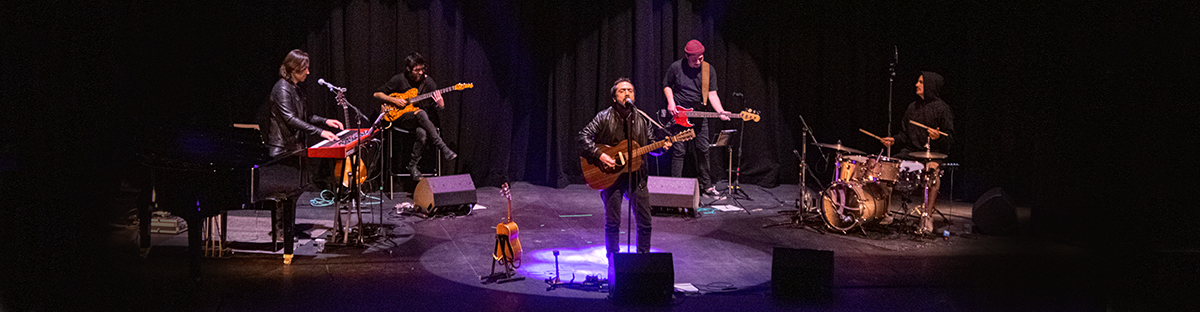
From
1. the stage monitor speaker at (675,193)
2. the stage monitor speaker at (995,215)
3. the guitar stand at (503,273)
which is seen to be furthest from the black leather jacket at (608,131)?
the stage monitor speaker at (995,215)

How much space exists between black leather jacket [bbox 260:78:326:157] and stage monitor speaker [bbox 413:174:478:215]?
4.62 feet

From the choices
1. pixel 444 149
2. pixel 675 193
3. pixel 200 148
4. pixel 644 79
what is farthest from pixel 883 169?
pixel 200 148

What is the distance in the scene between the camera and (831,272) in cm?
471

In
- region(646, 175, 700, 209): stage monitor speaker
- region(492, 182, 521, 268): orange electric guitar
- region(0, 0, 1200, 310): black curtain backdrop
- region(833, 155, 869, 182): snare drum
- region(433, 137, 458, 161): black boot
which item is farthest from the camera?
region(433, 137, 458, 161): black boot

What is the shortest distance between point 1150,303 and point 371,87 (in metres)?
7.64

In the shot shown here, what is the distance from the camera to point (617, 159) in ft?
17.2

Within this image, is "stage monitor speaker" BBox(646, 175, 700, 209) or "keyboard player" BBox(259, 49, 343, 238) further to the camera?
"stage monitor speaker" BBox(646, 175, 700, 209)

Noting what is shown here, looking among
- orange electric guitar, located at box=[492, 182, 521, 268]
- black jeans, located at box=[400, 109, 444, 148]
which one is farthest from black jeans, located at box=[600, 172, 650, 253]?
black jeans, located at box=[400, 109, 444, 148]

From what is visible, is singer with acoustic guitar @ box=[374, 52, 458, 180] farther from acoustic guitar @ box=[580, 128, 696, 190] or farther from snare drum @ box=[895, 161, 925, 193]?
snare drum @ box=[895, 161, 925, 193]

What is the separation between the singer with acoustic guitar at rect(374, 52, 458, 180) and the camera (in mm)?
8523

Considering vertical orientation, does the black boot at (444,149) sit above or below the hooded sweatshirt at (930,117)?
below

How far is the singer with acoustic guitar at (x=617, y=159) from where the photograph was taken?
17.1 ft

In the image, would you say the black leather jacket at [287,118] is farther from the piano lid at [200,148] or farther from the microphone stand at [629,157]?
the microphone stand at [629,157]

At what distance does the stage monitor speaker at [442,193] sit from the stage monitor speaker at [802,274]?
384 cm
